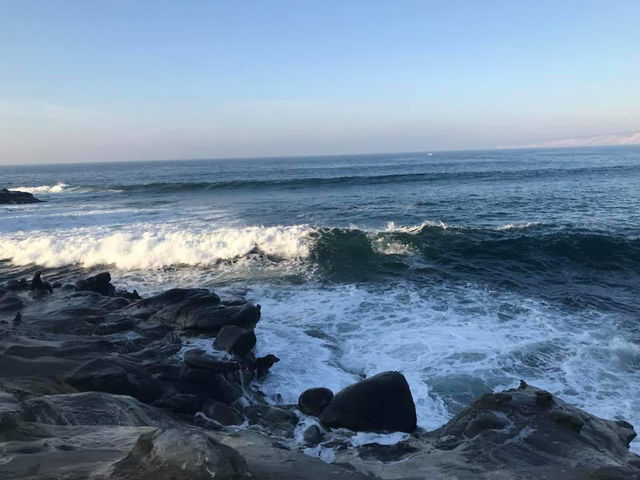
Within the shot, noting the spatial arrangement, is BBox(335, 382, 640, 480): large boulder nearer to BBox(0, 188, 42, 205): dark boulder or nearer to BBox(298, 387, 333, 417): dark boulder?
BBox(298, 387, 333, 417): dark boulder

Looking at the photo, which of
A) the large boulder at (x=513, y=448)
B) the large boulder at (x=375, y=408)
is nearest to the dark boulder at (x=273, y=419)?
the large boulder at (x=375, y=408)

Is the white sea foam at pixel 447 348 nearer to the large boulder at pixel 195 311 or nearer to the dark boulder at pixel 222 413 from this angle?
the large boulder at pixel 195 311

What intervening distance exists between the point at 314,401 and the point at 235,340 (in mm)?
2403

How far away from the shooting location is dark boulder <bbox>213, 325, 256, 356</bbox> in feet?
28.5

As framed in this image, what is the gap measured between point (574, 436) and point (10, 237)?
25.0 meters

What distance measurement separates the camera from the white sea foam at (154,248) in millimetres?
17641

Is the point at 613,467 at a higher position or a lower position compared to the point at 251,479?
lower

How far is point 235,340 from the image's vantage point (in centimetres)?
875

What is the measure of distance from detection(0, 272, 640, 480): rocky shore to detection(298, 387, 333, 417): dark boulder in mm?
27

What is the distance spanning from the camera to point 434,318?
11211 mm

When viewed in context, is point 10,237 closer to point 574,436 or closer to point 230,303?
point 230,303

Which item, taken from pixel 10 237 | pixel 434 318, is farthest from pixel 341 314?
pixel 10 237

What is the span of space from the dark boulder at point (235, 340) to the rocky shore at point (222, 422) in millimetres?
28

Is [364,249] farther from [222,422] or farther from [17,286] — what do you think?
[222,422]
